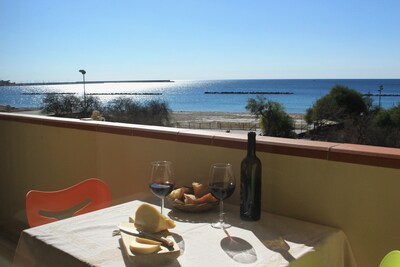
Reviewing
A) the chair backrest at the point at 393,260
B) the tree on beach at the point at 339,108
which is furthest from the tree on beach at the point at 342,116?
the chair backrest at the point at 393,260

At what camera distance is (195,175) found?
159 centimetres

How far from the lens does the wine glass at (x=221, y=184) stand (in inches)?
41.6

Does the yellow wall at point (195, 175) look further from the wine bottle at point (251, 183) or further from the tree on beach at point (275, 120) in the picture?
the tree on beach at point (275, 120)

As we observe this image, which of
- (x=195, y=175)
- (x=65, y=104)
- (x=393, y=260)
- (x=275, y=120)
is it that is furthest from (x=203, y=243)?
(x=275, y=120)

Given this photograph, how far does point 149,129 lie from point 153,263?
1053 mm

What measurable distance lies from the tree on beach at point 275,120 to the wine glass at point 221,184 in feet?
61.8

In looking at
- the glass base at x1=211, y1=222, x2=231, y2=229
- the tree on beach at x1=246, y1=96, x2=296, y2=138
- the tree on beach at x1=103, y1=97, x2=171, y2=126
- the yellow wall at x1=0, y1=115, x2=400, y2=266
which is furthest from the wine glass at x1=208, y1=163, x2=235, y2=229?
the tree on beach at x1=246, y1=96, x2=296, y2=138

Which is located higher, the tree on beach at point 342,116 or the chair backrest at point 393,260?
the chair backrest at point 393,260

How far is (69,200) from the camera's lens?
1456 mm

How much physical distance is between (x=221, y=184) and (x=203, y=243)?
7.3 inches

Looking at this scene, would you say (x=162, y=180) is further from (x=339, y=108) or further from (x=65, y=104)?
(x=339, y=108)

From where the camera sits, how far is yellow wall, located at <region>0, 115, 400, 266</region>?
118cm

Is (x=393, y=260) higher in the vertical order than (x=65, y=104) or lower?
lower

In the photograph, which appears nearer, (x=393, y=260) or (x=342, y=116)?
(x=393, y=260)
